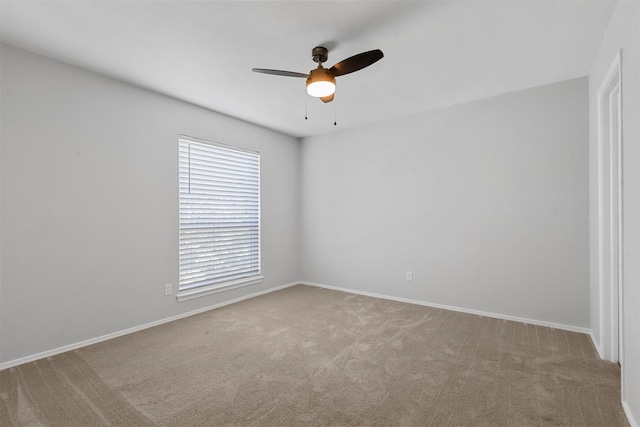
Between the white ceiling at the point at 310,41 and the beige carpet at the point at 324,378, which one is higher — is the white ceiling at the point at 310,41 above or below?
above

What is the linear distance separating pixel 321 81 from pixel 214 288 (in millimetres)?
3062

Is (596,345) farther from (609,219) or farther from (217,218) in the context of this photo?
(217,218)

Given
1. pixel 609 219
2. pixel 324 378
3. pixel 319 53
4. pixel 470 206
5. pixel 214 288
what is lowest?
pixel 324 378

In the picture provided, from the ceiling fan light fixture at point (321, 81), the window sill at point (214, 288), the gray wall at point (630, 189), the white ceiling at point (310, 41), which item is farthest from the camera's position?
the window sill at point (214, 288)

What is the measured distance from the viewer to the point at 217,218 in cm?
427

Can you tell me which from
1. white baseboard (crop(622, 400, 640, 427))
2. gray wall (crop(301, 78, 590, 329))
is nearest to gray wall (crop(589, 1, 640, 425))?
white baseboard (crop(622, 400, 640, 427))

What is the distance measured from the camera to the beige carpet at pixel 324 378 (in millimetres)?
1900

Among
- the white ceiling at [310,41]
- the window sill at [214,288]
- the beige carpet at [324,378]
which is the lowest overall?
the beige carpet at [324,378]

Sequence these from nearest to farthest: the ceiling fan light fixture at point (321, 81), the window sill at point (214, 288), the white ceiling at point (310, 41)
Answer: the white ceiling at point (310, 41) → the ceiling fan light fixture at point (321, 81) → the window sill at point (214, 288)

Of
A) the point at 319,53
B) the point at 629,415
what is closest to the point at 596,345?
the point at 629,415

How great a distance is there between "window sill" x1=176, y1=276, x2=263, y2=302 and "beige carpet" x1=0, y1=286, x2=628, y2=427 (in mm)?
395

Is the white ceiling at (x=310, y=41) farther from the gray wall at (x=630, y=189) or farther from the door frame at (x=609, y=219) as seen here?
the door frame at (x=609, y=219)

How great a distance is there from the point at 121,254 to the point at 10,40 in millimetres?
2032

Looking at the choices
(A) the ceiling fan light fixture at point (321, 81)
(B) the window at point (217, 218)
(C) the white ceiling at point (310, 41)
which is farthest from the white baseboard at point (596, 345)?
(B) the window at point (217, 218)
